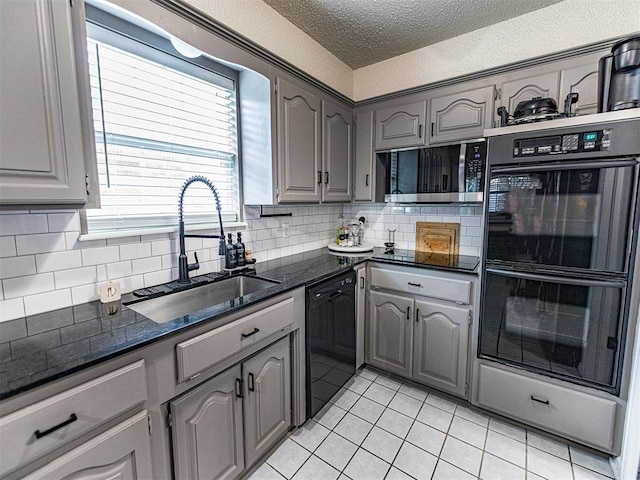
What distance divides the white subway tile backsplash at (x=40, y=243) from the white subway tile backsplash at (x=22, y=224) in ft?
0.07

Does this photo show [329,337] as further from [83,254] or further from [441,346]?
[83,254]

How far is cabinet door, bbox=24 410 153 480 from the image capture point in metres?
0.83

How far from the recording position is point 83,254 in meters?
1.34

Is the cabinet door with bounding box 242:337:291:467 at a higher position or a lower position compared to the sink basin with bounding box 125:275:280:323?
lower

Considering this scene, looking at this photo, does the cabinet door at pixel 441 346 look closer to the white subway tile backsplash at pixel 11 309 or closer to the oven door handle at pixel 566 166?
the oven door handle at pixel 566 166

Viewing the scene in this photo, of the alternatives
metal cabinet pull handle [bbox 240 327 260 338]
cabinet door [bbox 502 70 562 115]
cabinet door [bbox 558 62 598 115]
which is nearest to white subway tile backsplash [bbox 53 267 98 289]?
metal cabinet pull handle [bbox 240 327 260 338]

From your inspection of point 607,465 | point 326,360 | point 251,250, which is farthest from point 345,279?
point 607,465

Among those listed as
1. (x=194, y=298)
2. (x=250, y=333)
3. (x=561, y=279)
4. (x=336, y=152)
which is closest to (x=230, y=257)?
(x=194, y=298)

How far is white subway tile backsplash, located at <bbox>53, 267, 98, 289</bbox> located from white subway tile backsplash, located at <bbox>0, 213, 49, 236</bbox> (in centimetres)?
19

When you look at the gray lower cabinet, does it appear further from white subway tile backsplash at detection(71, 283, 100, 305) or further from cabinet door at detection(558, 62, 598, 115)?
cabinet door at detection(558, 62, 598, 115)

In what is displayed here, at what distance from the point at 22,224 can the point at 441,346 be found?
7.71ft

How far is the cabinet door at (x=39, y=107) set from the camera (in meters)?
0.88

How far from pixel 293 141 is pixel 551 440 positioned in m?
2.44

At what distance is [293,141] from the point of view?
6.80ft
